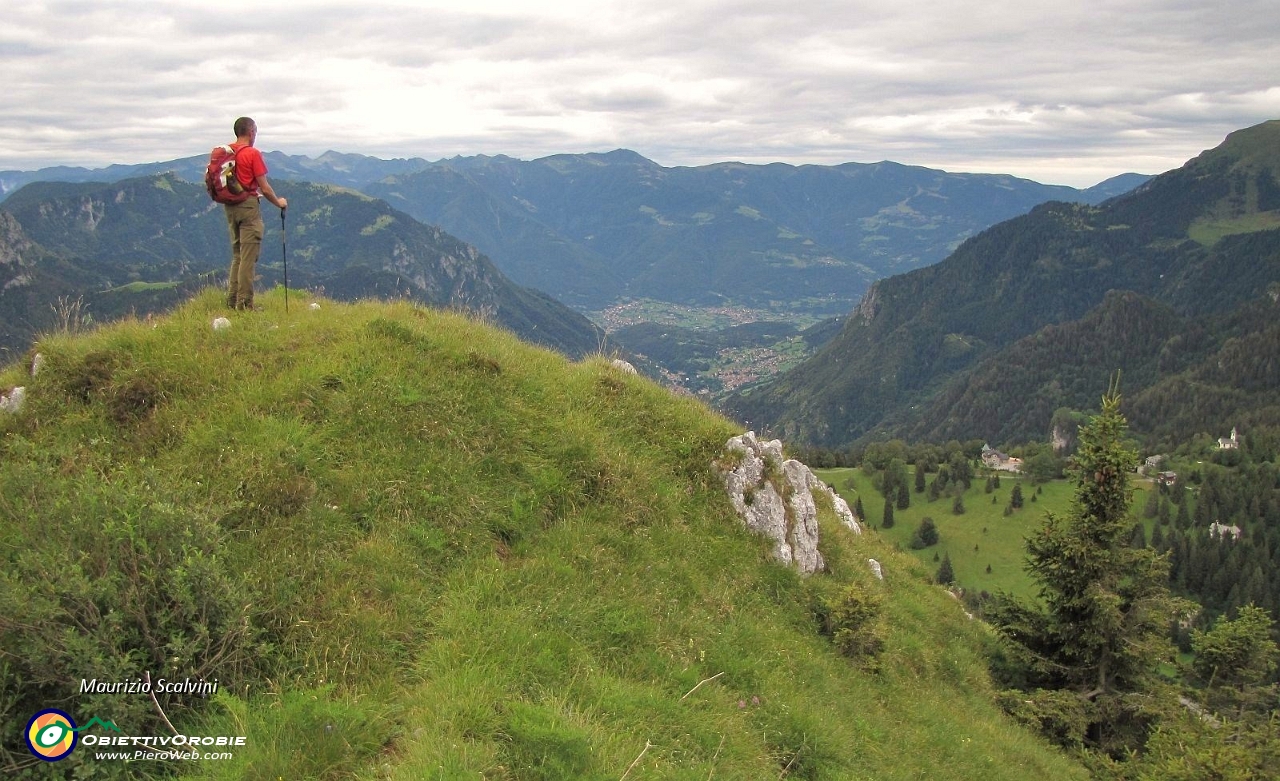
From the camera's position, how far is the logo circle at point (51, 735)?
583cm

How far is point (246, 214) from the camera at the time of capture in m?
14.0

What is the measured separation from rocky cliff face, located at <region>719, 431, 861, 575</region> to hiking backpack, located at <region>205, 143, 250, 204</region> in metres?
10.8

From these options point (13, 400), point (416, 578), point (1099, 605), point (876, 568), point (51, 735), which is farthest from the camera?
point (1099, 605)

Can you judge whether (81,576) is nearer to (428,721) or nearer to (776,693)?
(428,721)

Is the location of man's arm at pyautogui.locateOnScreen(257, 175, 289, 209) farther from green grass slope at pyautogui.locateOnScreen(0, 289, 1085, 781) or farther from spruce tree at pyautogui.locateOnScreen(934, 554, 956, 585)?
spruce tree at pyautogui.locateOnScreen(934, 554, 956, 585)

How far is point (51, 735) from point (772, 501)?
11.1 metres

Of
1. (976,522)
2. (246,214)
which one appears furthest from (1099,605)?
(976,522)

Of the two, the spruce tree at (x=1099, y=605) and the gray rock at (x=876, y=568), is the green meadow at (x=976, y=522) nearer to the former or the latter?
the spruce tree at (x=1099, y=605)

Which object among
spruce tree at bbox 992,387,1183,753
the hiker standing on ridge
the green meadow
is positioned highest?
the hiker standing on ridge

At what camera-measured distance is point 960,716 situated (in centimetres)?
1378

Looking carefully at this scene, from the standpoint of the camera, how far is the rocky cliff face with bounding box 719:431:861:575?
45.3 feet

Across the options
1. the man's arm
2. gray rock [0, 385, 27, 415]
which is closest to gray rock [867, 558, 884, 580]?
the man's arm

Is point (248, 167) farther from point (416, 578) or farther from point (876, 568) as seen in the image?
point (876, 568)

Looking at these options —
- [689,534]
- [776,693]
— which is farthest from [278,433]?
[776,693]
